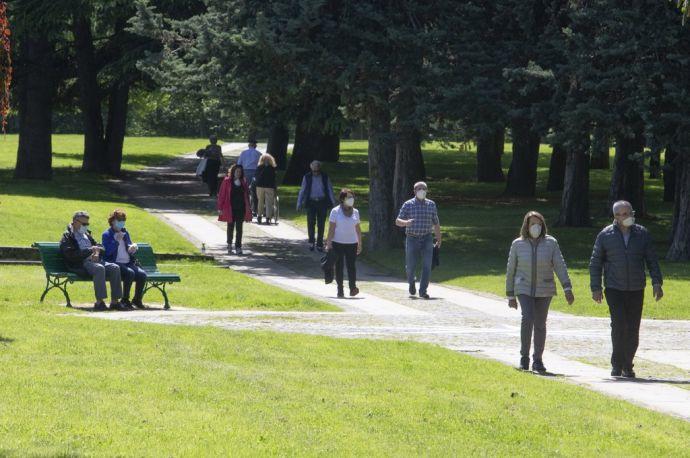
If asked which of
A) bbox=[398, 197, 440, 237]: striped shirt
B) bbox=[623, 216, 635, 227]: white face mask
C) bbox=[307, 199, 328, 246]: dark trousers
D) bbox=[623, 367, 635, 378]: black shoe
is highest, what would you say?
bbox=[623, 216, 635, 227]: white face mask

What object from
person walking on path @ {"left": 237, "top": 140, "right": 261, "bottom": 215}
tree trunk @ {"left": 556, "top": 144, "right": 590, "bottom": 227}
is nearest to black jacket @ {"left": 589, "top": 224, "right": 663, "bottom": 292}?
person walking on path @ {"left": 237, "top": 140, "right": 261, "bottom": 215}

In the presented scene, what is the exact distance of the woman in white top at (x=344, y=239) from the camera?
21703 mm

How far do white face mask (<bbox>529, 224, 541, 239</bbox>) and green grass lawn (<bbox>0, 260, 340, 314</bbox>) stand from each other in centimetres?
614

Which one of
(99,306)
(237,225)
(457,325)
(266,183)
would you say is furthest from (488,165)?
(99,306)

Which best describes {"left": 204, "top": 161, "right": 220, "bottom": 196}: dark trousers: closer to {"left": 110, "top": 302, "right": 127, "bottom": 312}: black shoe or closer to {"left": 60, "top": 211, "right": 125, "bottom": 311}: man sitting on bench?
{"left": 60, "top": 211, "right": 125, "bottom": 311}: man sitting on bench

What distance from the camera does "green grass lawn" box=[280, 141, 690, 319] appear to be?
76.4 ft

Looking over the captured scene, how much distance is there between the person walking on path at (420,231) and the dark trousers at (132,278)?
458 cm

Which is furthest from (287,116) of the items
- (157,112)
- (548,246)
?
(157,112)

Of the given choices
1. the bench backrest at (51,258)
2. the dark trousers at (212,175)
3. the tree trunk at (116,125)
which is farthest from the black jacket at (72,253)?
the tree trunk at (116,125)

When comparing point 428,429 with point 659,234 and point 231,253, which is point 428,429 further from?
point 659,234

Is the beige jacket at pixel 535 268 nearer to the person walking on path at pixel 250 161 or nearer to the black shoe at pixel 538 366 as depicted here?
the black shoe at pixel 538 366

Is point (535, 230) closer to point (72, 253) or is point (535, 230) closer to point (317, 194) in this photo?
point (72, 253)

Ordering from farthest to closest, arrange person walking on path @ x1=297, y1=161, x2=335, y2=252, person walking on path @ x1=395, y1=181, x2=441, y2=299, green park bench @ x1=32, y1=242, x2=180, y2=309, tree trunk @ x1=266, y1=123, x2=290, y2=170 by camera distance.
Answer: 1. tree trunk @ x1=266, y1=123, x2=290, y2=170
2. person walking on path @ x1=297, y1=161, x2=335, y2=252
3. person walking on path @ x1=395, y1=181, x2=441, y2=299
4. green park bench @ x1=32, y1=242, x2=180, y2=309

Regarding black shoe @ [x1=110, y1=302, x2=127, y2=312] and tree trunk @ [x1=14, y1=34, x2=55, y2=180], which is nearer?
black shoe @ [x1=110, y1=302, x2=127, y2=312]
